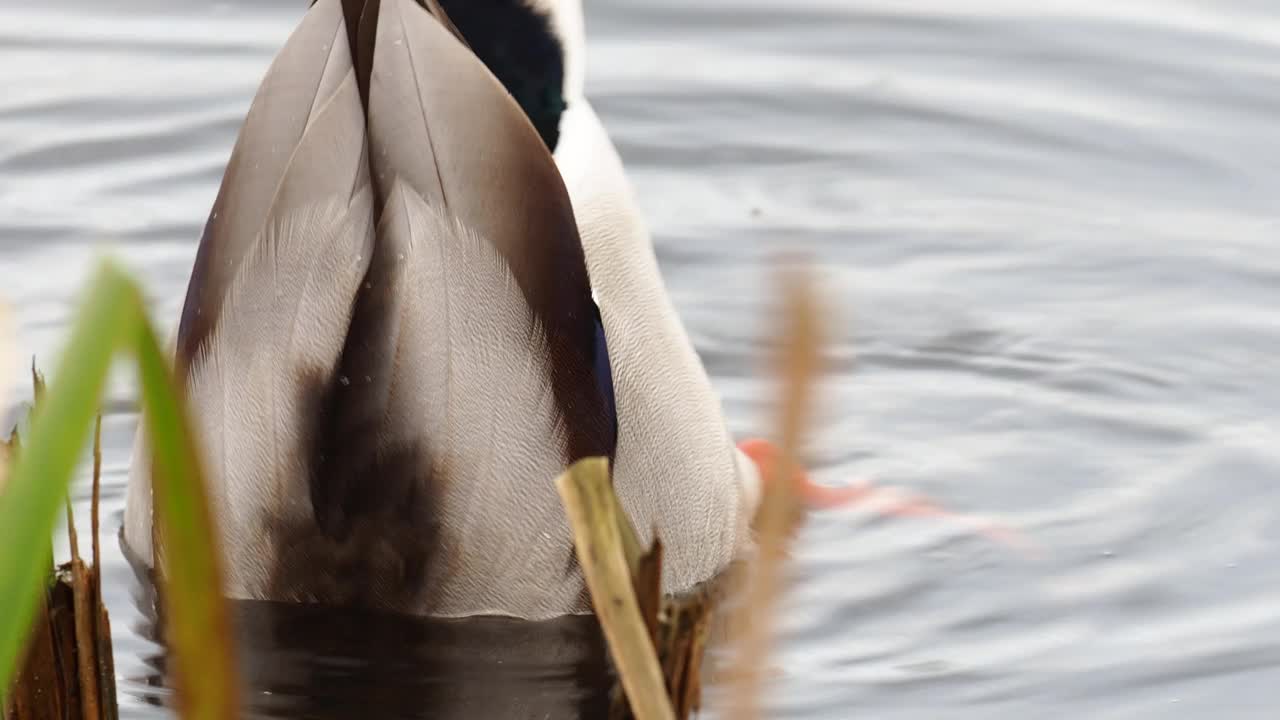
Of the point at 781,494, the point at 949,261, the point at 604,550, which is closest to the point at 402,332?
the point at 604,550

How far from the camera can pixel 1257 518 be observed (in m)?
4.58

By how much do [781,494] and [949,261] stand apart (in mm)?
4841

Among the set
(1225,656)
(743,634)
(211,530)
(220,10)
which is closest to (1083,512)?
(1225,656)

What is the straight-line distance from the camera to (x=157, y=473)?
1368 millimetres

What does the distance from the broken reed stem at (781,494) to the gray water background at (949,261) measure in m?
1.47

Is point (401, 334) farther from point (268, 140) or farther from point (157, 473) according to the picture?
point (157, 473)

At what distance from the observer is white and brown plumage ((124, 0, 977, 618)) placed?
3.40 m

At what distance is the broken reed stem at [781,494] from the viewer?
1305 millimetres

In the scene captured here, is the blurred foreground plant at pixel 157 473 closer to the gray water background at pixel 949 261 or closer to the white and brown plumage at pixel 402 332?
the gray water background at pixel 949 261

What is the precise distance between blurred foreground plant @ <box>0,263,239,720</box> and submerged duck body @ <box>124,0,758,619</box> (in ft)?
6.61

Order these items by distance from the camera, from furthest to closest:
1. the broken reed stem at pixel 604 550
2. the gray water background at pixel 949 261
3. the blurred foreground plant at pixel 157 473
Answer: the gray water background at pixel 949 261, the broken reed stem at pixel 604 550, the blurred foreground plant at pixel 157 473

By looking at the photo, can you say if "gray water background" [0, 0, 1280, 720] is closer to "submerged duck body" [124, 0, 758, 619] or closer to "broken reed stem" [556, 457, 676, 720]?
"submerged duck body" [124, 0, 758, 619]

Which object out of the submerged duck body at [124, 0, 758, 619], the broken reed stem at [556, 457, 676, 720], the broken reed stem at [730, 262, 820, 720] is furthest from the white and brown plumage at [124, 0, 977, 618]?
the broken reed stem at [730, 262, 820, 720]

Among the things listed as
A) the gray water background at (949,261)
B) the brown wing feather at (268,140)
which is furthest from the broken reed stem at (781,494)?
the brown wing feather at (268,140)
